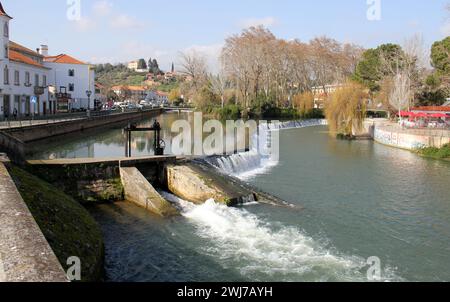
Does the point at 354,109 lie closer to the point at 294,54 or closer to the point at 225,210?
the point at 225,210

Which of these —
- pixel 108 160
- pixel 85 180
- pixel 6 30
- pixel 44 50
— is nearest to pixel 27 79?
pixel 6 30

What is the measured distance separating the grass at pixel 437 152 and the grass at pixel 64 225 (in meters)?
28.4

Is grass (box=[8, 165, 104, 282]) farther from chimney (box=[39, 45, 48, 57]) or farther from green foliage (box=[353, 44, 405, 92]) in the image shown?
chimney (box=[39, 45, 48, 57])

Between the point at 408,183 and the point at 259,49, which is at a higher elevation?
the point at 259,49

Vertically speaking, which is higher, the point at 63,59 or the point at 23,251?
the point at 63,59

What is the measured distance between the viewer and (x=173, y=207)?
52.3 feet

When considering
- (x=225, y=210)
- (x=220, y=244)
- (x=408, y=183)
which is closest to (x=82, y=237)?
(x=220, y=244)

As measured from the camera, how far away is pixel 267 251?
12.3 m

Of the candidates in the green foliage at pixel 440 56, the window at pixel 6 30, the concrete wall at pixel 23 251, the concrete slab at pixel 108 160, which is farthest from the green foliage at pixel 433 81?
the concrete wall at pixel 23 251

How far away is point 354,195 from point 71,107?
5802 centimetres

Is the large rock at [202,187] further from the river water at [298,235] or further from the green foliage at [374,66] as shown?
the green foliage at [374,66]

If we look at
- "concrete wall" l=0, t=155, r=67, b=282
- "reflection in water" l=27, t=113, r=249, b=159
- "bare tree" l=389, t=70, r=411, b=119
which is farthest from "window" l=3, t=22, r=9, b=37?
"bare tree" l=389, t=70, r=411, b=119

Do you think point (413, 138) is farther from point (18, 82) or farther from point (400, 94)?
point (18, 82)

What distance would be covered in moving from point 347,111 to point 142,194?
34532mm
